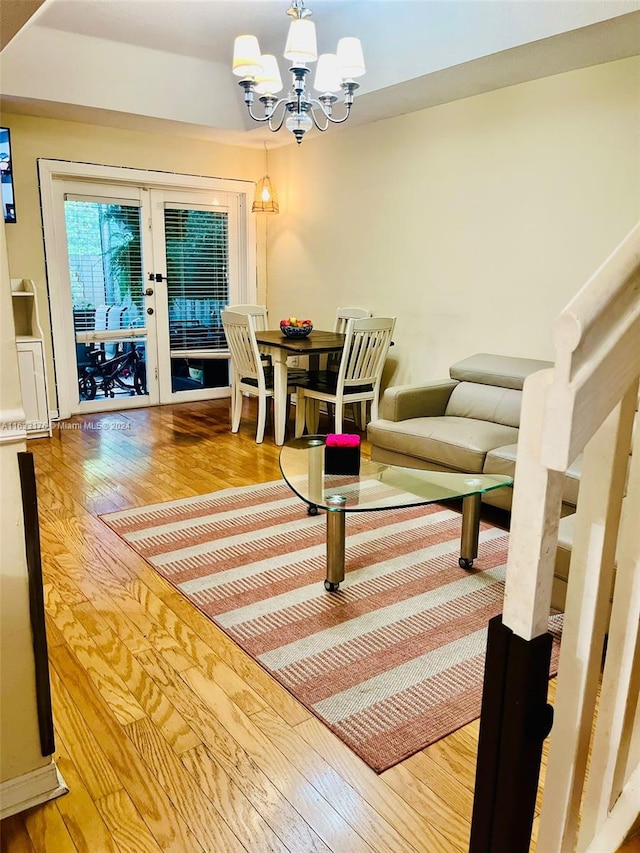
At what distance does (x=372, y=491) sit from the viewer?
8.50 feet

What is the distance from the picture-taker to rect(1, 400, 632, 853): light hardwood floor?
145 centimetres

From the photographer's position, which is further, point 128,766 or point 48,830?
Answer: point 128,766

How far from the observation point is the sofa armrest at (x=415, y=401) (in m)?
3.85

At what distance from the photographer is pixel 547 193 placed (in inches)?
152

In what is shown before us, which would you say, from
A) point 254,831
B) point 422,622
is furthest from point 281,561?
point 254,831

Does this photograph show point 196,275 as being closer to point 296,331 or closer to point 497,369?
point 296,331

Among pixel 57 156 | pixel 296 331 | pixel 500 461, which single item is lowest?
pixel 500 461

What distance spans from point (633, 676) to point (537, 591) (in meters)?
0.33

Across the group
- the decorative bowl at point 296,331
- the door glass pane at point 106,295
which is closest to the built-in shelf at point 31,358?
the door glass pane at point 106,295

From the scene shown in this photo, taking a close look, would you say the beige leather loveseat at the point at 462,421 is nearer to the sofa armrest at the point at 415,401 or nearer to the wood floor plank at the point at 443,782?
the sofa armrest at the point at 415,401

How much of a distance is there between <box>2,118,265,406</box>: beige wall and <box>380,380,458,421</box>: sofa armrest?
10.3ft

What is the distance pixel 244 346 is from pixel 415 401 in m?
1.49

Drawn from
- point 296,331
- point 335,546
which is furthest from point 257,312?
point 335,546

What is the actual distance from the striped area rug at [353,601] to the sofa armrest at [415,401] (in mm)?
680
